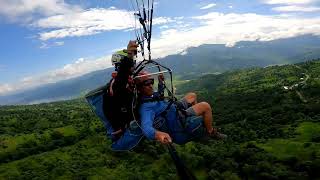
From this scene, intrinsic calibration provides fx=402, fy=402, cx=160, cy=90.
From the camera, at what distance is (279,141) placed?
121 meters

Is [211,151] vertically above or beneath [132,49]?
beneath

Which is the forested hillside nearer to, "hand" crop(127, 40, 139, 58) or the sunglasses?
the sunglasses

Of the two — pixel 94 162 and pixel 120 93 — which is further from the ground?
pixel 120 93

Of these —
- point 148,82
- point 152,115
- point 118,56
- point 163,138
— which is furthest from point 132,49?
point 163,138

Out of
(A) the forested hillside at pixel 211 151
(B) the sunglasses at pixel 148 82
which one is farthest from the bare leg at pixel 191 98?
(A) the forested hillside at pixel 211 151

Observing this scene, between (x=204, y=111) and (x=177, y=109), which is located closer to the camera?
(x=177, y=109)

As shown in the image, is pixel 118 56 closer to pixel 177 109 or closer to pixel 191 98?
pixel 177 109

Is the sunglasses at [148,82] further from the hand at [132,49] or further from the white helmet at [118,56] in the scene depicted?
the white helmet at [118,56]

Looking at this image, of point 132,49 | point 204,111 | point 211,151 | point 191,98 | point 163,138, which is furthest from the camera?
point 211,151

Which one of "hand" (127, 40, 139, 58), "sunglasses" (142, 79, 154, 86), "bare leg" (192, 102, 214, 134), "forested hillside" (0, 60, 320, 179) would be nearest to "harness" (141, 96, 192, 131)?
"bare leg" (192, 102, 214, 134)

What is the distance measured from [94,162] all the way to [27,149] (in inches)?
1222

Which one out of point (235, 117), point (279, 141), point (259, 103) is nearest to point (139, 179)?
point (279, 141)

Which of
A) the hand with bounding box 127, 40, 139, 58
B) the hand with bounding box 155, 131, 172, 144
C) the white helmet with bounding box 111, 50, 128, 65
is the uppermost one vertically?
the hand with bounding box 127, 40, 139, 58

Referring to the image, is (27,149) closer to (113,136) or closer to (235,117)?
(235,117)
